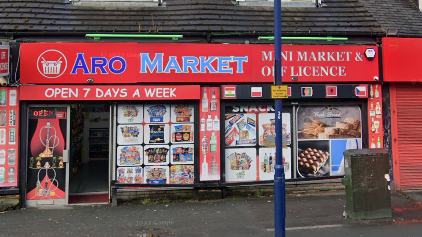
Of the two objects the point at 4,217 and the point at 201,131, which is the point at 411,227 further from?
the point at 4,217

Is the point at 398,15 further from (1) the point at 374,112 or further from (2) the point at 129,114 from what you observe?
(2) the point at 129,114

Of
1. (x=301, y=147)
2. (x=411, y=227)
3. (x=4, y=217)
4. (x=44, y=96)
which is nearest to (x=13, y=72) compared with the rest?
(x=44, y=96)

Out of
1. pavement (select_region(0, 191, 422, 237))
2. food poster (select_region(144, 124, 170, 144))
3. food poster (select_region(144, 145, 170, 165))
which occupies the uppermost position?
food poster (select_region(144, 124, 170, 144))

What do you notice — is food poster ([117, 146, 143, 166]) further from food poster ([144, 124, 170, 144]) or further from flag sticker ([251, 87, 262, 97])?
flag sticker ([251, 87, 262, 97])

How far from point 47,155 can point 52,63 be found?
87.7 inches

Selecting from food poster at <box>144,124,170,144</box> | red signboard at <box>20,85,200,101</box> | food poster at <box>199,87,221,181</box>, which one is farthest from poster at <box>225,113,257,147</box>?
food poster at <box>144,124,170,144</box>

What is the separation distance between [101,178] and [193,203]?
141 inches

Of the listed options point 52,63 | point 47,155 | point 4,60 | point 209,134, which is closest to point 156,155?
point 209,134

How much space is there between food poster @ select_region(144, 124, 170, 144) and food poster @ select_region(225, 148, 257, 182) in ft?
5.28

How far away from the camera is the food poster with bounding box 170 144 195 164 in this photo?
7.86m

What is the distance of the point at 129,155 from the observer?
7742 mm

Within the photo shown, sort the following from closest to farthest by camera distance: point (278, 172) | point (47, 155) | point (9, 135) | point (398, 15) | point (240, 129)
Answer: point (278, 172)
point (9, 135)
point (47, 155)
point (240, 129)
point (398, 15)

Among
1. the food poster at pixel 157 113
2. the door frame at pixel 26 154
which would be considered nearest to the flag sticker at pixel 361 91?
the food poster at pixel 157 113

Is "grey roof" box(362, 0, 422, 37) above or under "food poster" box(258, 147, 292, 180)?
above
